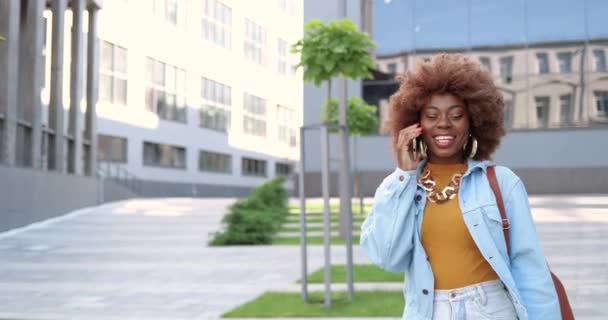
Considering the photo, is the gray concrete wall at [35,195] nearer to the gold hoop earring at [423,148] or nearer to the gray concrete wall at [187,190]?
the gray concrete wall at [187,190]

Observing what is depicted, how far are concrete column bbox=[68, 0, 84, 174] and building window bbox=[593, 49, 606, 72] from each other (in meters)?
19.4

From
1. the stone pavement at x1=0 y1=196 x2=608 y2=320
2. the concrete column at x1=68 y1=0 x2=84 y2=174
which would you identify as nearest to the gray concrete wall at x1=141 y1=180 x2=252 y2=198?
the concrete column at x1=68 y1=0 x2=84 y2=174

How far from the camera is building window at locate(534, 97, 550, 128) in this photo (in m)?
29.7

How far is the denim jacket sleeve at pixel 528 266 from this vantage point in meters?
2.49

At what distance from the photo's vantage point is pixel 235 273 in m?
11.7

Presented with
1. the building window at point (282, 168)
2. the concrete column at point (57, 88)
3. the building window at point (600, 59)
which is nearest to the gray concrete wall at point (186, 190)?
the building window at point (282, 168)

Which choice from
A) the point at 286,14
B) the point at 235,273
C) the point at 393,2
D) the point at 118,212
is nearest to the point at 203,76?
the point at 286,14

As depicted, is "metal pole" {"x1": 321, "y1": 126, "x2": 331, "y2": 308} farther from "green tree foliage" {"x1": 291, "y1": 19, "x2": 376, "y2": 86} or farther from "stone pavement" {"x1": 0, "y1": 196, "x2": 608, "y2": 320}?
"green tree foliage" {"x1": 291, "y1": 19, "x2": 376, "y2": 86}

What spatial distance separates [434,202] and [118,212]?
70.0ft

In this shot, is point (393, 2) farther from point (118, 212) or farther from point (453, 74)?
point (453, 74)

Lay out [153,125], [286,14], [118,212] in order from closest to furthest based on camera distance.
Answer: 1. [118,212]
2. [153,125]
3. [286,14]

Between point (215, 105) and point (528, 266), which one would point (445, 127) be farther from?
point (215, 105)

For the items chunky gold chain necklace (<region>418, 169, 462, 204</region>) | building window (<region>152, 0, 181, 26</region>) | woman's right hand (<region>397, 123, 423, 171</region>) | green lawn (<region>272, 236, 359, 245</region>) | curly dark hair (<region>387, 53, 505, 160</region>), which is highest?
building window (<region>152, 0, 181, 26</region>)

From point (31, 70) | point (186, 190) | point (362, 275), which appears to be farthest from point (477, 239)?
point (186, 190)
